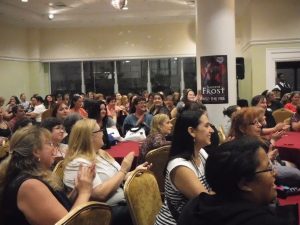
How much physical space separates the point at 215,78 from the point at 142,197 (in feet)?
19.8

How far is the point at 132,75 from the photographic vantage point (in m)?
16.2

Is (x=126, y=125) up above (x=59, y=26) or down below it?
below

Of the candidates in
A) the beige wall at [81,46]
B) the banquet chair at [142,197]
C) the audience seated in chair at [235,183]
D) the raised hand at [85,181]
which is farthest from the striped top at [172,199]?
the beige wall at [81,46]

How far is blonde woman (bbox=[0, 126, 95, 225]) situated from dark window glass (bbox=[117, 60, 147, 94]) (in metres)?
13.6

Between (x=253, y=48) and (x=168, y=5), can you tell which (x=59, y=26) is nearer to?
(x=168, y=5)

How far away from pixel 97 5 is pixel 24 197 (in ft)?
36.3

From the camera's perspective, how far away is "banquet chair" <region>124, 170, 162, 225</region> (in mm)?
2607

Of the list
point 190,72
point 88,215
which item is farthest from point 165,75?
point 88,215

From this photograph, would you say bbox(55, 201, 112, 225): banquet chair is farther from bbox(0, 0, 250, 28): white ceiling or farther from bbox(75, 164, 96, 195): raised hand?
bbox(0, 0, 250, 28): white ceiling

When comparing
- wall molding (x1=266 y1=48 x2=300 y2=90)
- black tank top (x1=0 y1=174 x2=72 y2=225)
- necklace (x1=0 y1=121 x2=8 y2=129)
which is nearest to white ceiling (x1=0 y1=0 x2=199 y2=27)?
wall molding (x1=266 y1=48 x2=300 y2=90)

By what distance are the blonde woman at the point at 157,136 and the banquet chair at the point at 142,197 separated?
4.92 feet

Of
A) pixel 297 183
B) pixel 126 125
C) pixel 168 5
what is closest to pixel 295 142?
pixel 297 183

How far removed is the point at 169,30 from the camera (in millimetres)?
15672

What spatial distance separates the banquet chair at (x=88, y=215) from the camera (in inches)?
72.2
